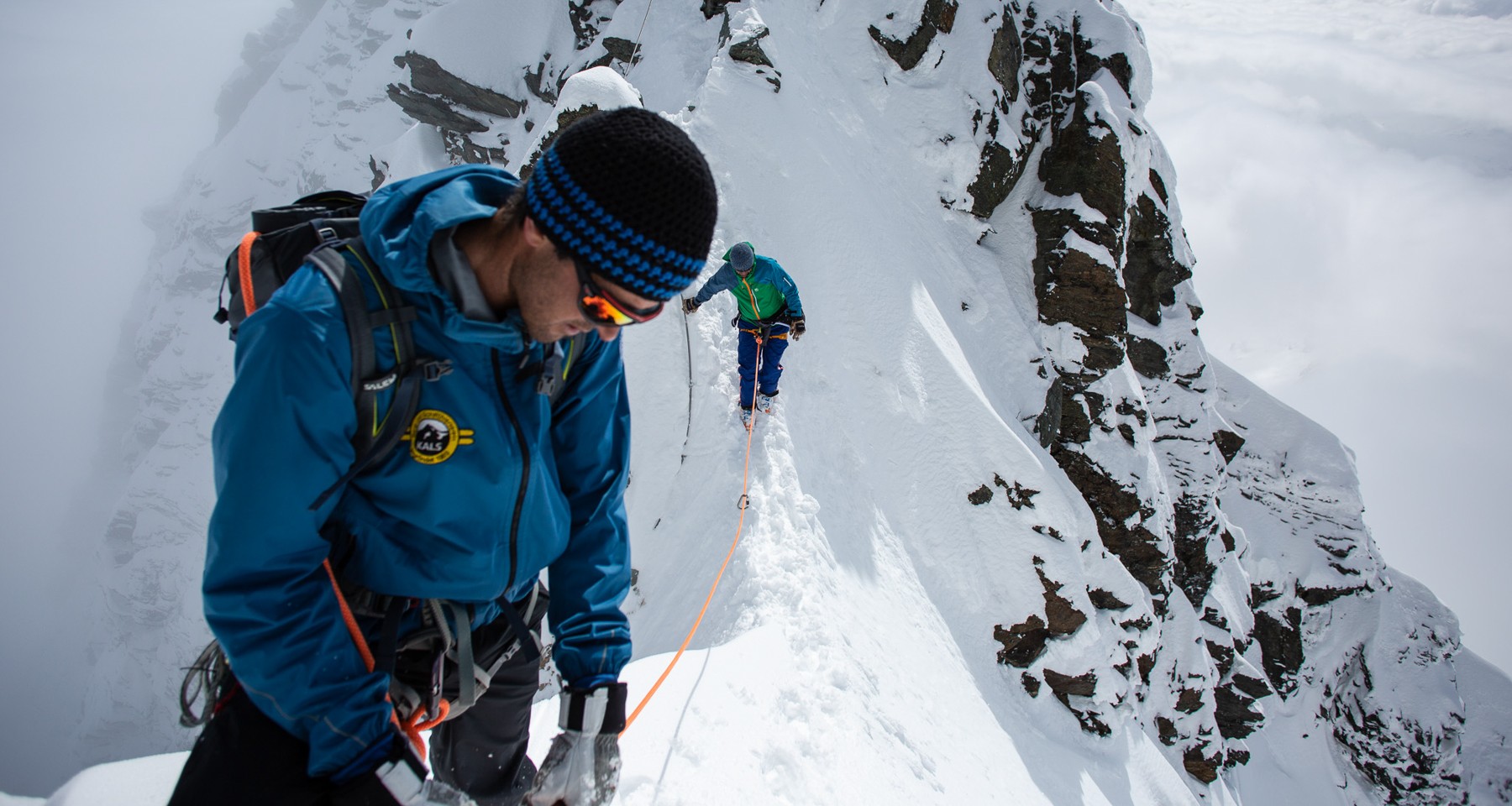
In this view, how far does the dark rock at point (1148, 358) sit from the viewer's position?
20734 mm

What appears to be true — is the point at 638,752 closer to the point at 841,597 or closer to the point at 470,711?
the point at 470,711

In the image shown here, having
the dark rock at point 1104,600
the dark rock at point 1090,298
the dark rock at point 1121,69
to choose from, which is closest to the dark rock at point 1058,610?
the dark rock at point 1104,600

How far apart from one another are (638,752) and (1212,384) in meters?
26.2

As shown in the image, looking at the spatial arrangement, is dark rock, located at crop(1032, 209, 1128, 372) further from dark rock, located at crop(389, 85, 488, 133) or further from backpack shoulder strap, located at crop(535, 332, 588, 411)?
dark rock, located at crop(389, 85, 488, 133)

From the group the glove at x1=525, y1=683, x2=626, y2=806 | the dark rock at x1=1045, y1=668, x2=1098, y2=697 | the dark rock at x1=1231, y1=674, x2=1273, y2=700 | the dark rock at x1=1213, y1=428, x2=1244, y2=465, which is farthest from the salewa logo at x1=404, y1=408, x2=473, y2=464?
the dark rock at x1=1213, y1=428, x2=1244, y2=465

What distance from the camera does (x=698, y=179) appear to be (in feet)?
4.88

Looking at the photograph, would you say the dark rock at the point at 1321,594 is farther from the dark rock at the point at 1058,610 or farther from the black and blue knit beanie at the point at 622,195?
the black and blue knit beanie at the point at 622,195

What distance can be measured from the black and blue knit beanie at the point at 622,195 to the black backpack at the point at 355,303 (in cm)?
41

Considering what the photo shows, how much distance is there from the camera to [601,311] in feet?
5.05

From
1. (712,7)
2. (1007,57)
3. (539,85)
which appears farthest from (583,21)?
(1007,57)

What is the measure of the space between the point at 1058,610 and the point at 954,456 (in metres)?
3.42

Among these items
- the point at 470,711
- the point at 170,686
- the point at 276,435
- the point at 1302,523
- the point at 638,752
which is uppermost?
the point at 276,435

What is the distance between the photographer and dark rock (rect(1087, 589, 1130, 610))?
12.4m

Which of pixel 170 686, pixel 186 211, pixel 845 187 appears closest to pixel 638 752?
pixel 845 187
